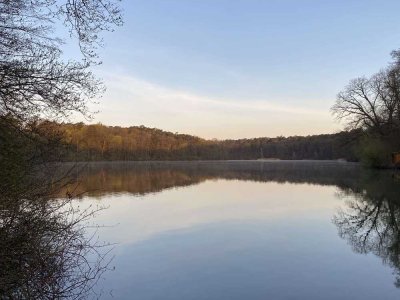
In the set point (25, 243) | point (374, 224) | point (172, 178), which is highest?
point (25, 243)

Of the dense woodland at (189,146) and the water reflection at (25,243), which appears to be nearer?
the water reflection at (25,243)

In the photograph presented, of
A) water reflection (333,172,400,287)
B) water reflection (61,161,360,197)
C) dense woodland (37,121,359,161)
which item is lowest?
water reflection (333,172,400,287)

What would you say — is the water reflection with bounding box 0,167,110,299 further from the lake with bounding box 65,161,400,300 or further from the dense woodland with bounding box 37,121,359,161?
the dense woodland with bounding box 37,121,359,161

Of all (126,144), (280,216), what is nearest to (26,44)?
(280,216)

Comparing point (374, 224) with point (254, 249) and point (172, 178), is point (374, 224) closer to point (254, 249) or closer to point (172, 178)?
point (254, 249)

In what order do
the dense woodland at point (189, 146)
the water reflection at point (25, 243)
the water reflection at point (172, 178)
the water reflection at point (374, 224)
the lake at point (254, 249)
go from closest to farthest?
the water reflection at point (25, 243)
the lake at point (254, 249)
the water reflection at point (374, 224)
the water reflection at point (172, 178)
the dense woodland at point (189, 146)

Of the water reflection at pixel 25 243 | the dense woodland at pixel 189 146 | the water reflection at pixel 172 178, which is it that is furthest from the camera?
the dense woodland at pixel 189 146

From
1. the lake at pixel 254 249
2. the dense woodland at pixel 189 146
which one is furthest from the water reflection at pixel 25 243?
the dense woodland at pixel 189 146

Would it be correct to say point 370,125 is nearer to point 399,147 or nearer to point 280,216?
point 399,147

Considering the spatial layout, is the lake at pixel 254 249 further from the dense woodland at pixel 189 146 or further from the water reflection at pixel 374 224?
the dense woodland at pixel 189 146

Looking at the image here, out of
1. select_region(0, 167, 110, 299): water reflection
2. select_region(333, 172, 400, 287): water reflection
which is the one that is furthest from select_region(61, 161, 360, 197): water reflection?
select_region(333, 172, 400, 287): water reflection

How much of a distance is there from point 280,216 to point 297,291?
7643 mm

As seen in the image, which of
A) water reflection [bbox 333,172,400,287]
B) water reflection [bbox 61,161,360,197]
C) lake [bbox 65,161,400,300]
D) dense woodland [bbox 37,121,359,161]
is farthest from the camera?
dense woodland [bbox 37,121,359,161]

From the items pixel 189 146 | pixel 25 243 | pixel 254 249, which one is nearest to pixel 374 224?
pixel 254 249
